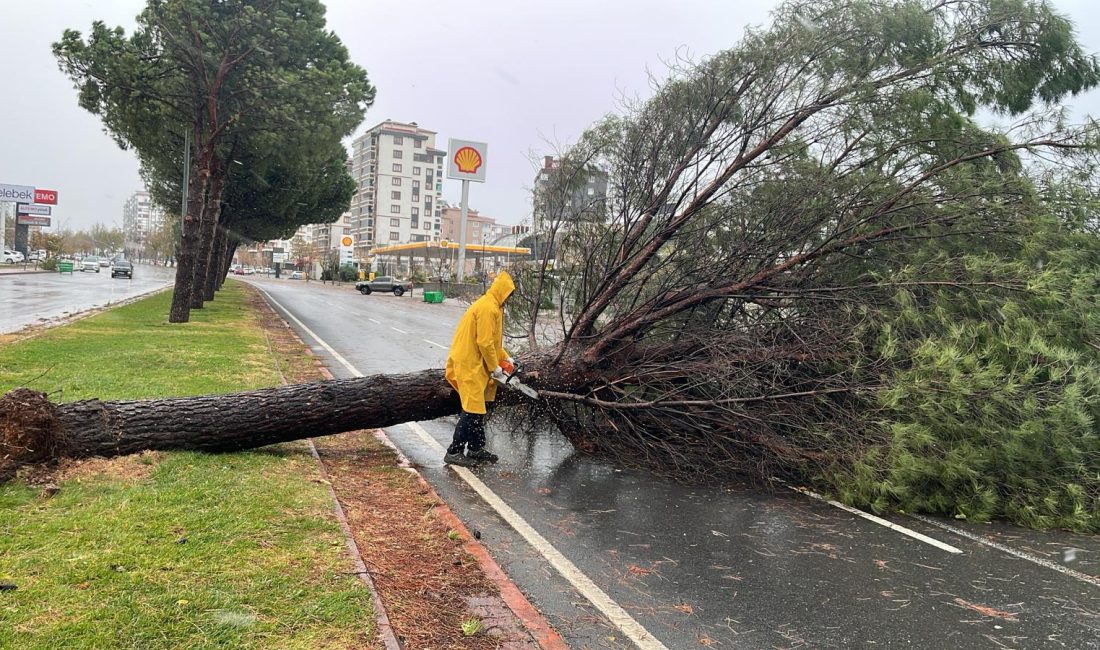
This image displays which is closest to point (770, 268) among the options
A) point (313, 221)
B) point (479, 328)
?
point (479, 328)

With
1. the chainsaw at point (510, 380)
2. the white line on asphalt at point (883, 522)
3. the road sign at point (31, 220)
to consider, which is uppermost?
the road sign at point (31, 220)

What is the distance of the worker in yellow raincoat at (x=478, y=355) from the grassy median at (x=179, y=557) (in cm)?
133

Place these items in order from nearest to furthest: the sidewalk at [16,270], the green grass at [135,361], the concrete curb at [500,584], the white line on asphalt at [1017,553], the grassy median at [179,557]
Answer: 1. the grassy median at [179,557]
2. the concrete curb at [500,584]
3. the white line on asphalt at [1017,553]
4. the green grass at [135,361]
5. the sidewalk at [16,270]

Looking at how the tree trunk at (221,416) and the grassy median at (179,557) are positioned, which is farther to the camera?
the tree trunk at (221,416)

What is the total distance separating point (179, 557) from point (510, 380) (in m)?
3.14

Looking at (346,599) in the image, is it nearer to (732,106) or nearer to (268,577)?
(268,577)

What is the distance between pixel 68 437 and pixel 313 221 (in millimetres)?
29322

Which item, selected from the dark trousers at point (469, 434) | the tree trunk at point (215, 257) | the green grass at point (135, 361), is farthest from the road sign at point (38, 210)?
the dark trousers at point (469, 434)

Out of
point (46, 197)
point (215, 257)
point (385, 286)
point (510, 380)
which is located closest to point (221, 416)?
point (510, 380)

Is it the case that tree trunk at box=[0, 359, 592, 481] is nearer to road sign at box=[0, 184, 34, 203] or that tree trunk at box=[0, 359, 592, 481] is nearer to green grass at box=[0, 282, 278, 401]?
green grass at box=[0, 282, 278, 401]

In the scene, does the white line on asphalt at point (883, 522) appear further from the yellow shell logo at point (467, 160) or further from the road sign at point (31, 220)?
the road sign at point (31, 220)

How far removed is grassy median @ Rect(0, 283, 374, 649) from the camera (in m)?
2.86

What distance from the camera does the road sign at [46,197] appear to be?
85669 mm

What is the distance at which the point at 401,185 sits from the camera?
131 m
